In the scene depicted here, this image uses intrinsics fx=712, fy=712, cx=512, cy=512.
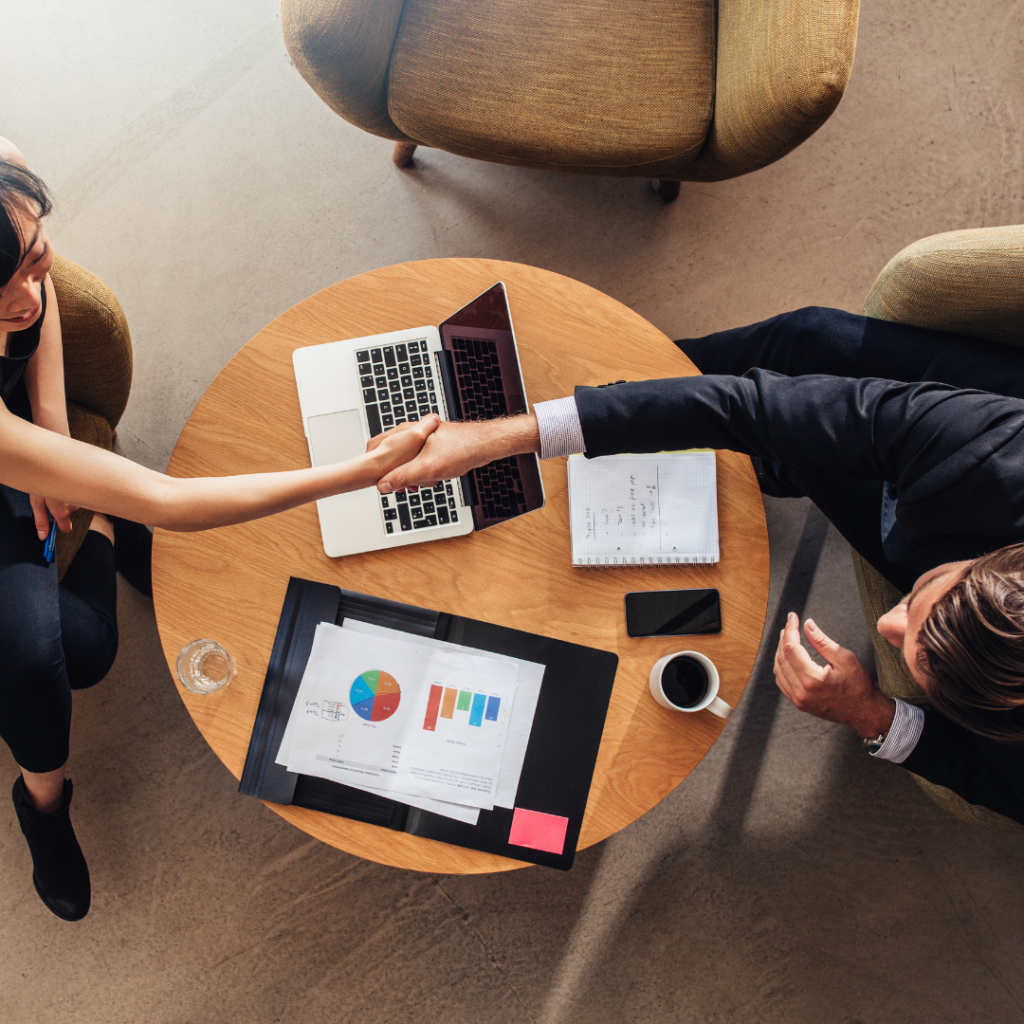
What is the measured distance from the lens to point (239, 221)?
2027 millimetres

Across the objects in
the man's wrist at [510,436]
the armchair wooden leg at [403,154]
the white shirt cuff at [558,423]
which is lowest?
the man's wrist at [510,436]

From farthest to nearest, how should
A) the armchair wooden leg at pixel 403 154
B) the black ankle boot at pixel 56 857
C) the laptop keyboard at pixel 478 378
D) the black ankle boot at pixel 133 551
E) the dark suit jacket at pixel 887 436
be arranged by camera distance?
1. the armchair wooden leg at pixel 403 154
2. the black ankle boot at pixel 133 551
3. the black ankle boot at pixel 56 857
4. the laptop keyboard at pixel 478 378
5. the dark suit jacket at pixel 887 436

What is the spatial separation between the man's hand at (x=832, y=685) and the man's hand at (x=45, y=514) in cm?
136

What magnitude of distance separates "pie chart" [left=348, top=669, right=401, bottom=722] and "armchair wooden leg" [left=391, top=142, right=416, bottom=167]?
1.48 metres

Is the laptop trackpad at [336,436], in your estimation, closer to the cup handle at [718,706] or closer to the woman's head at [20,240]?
the woman's head at [20,240]

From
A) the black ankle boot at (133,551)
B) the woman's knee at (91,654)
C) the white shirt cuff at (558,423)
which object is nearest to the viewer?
the white shirt cuff at (558,423)

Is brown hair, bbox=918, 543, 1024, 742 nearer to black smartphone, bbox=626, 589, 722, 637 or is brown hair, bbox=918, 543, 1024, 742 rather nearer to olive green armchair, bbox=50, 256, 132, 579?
black smartphone, bbox=626, 589, 722, 637

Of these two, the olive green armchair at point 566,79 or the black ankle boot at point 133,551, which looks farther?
the black ankle boot at point 133,551

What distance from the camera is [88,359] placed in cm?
145

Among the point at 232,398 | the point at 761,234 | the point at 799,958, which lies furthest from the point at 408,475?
the point at 799,958

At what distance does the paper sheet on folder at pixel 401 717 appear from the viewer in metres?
1.22

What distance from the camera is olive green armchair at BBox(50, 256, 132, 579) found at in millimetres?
1369

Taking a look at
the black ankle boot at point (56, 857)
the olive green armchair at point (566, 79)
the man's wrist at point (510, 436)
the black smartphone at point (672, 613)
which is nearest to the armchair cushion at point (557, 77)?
the olive green armchair at point (566, 79)

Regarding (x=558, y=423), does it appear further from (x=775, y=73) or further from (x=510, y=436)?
(x=775, y=73)
